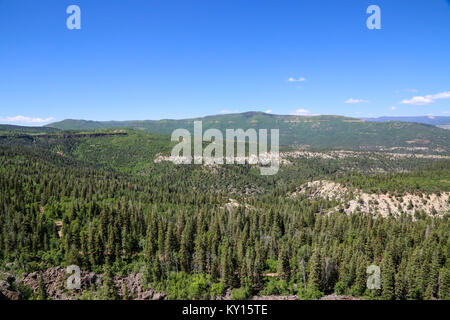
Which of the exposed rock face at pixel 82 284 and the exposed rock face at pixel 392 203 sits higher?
the exposed rock face at pixel 392 203

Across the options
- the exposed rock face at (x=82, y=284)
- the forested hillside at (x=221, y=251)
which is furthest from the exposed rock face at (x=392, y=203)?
the exposed rock face at (x=82, y=284)

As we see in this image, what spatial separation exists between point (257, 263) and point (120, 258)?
141 ft

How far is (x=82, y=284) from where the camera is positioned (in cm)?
7131

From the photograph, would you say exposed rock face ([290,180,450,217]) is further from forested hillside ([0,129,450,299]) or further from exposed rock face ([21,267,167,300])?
exposed rock face ([21,267,167,300])

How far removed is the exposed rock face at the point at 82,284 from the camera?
2672 inches

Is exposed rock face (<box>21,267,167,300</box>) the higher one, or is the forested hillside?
the forested hillside

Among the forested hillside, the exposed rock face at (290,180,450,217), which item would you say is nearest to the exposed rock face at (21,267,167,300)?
the forested hillside

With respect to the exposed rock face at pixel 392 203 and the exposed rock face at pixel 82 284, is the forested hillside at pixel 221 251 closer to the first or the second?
the exposed rock face at pixel 82 284

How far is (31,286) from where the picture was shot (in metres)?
68.0

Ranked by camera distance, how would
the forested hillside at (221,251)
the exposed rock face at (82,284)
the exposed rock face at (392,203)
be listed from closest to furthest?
the forested hillside at (221,251)
the exposed rock face at (82,284)
the exposed rock face at (392,203)

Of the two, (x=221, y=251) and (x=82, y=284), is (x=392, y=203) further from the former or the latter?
(x=82, y=284)

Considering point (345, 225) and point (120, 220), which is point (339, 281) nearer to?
point (345, 225)

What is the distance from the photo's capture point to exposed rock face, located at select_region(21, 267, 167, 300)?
67875 mm
